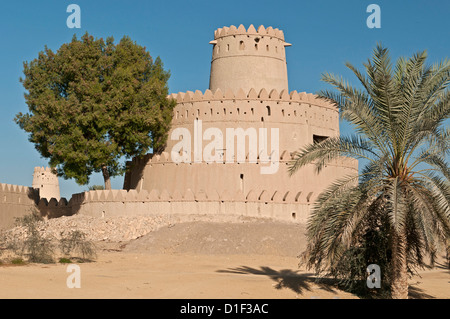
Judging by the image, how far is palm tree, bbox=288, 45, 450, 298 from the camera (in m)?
17.2

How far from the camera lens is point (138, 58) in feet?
125

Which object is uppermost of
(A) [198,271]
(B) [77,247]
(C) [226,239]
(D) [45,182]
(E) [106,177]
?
(D) [45,182]

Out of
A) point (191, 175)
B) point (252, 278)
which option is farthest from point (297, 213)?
point (252, 278)

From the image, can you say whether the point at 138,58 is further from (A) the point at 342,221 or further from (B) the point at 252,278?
(A) the point at 342,221

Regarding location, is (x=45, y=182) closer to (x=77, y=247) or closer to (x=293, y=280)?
(x=77, y=247)

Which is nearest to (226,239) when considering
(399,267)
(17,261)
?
(17,261)

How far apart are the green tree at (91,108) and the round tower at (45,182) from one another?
91.1 ft

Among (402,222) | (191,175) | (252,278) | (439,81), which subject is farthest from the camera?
(191,175)

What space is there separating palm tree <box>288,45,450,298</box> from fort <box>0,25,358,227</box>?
15.2 meters

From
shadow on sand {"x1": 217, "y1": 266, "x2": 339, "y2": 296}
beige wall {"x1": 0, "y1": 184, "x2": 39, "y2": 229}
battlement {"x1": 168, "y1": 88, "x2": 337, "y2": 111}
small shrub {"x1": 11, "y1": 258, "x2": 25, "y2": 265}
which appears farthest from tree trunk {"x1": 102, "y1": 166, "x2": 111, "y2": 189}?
shadow on sand {"x1": 217, "y1": 266, "x2": 339, "y2": 296}

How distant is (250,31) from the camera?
38.7m

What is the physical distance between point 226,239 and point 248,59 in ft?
40.9
